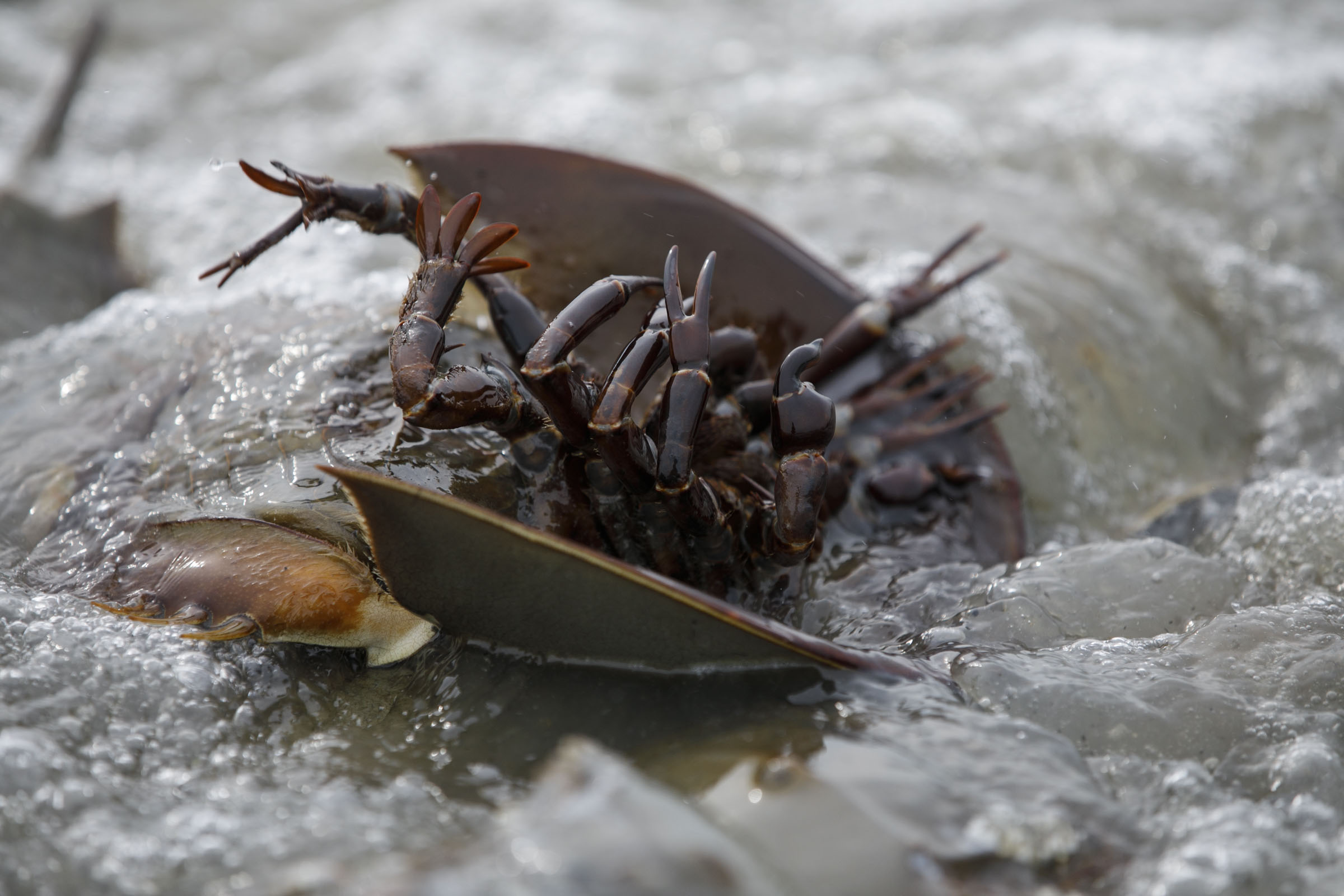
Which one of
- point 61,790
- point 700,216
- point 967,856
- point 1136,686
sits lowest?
point 61,790

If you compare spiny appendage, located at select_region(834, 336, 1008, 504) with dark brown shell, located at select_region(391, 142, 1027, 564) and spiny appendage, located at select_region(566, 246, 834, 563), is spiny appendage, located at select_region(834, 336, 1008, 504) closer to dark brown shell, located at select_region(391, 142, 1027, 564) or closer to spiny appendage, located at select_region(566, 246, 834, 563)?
dark brown shell, located at select_region(391, 142, 1027, 564)

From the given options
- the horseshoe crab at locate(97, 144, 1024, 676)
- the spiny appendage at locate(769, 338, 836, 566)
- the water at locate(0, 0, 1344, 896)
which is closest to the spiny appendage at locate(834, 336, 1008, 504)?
the horseshoe crab at locate(97, 144, 1024, 676)

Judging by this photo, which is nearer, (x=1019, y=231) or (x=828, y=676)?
(x=828, y=676)

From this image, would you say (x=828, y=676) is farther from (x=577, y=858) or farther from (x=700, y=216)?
(x=700, y=216)

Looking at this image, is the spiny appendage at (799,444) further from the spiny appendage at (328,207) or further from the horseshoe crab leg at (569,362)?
the spiny appendage at (328,207)

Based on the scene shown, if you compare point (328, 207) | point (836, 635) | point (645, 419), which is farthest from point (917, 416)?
point (328, 207)

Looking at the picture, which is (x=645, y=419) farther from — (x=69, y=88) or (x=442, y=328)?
(x=69, y=88)

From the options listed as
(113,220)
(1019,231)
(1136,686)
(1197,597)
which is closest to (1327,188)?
(1019,231)
